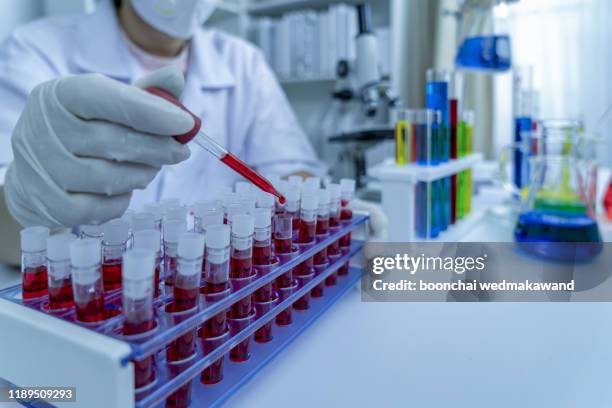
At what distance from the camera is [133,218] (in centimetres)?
43

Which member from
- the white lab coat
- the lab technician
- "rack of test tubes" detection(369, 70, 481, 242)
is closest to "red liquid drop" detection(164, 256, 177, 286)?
the lab technician

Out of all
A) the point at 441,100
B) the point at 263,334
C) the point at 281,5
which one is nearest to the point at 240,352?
the point at 263,334

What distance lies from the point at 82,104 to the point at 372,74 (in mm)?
916

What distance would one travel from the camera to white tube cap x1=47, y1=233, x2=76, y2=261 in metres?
0.33

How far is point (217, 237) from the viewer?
36 centimetres

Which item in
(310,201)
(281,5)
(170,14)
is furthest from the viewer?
(281,5)

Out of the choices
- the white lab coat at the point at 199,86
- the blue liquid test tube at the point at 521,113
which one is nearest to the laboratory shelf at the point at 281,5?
the white lab coat at the point at 199,86

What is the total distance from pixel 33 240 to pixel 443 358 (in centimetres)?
39

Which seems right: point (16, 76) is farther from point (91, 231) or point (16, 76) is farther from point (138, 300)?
point (138, 300)

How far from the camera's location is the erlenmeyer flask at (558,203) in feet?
2.15

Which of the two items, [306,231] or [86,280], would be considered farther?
[306,231]

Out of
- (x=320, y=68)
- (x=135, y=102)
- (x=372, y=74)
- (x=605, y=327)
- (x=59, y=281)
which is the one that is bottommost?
(x=605, y=327)

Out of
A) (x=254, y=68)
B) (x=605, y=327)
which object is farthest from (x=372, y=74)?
(x=605, y=327)

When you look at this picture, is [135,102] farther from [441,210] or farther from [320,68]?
[320,68]
